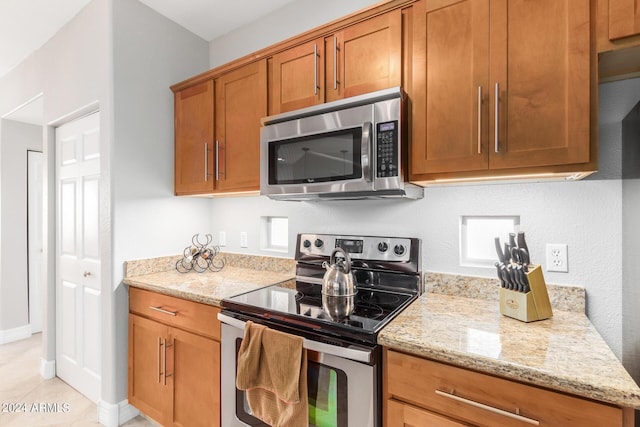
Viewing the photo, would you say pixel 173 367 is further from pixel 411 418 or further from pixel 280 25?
pixel 280 25

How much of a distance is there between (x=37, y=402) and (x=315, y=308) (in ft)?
7.66

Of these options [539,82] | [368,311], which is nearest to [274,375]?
[368,311]

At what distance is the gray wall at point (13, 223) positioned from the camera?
11.1ft

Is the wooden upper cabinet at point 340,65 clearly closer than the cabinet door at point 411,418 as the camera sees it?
No

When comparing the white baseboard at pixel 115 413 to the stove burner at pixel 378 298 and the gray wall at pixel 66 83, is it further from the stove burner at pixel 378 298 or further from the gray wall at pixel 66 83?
the stove burner at pixel 378 298

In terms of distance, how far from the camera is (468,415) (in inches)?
37.1

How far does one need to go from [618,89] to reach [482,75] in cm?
54

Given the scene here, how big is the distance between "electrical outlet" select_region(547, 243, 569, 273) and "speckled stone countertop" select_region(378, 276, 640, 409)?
17 cm

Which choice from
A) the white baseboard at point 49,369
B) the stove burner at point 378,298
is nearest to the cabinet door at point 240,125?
the stove burner at point 378,298

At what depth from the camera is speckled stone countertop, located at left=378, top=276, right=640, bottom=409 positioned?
795 millimetres

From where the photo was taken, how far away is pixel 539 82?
1144 millimetres

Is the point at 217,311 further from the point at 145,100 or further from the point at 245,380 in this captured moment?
the point at 145,100

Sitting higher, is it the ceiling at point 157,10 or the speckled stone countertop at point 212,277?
the ceiling at point 157,10

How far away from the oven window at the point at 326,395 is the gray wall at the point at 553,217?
2.48ft
